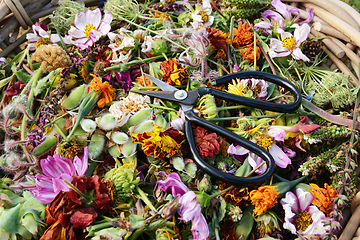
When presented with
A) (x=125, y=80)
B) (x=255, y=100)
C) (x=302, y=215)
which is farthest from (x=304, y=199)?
(x=125, y=80)

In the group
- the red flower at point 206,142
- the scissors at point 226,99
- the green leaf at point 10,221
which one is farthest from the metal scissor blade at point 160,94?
the green leaf at point 10,221

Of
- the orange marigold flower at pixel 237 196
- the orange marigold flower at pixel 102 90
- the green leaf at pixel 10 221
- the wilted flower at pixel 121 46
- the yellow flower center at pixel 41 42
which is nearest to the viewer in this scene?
the green leaf at pixel 10 221

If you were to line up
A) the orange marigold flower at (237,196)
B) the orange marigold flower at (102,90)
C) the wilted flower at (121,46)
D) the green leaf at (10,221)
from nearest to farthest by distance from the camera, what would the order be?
the green leaf at (10,221) < the orange marigold flower at (237,196) < the orange marigold flower at (102,90) < the wilted flower at (121,46)

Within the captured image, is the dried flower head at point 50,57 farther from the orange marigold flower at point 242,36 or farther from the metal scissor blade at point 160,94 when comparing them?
the orange marigold flower at point 242,36

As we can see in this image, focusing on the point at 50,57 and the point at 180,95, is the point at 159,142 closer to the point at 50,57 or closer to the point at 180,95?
the point at 180,95

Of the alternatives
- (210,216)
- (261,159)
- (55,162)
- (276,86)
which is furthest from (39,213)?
(276,86)

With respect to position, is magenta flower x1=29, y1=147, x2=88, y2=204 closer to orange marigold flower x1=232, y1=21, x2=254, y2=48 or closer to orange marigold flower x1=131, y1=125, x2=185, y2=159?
orange marigold flower x1=131, y1=125, x2=185, y2=159

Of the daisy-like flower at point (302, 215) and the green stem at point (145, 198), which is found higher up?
the green stem at point (145, 198)

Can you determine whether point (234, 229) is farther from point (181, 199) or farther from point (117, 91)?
point (117, 91)

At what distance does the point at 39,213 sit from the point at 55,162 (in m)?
0.13

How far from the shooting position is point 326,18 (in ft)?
3.36

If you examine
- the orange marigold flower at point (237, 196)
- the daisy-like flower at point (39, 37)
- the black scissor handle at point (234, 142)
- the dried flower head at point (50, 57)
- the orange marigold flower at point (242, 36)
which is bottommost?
the orange marigold flower at point (237, 196)

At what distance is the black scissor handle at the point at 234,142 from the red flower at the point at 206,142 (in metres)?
0.02

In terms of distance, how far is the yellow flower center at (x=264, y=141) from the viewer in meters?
0.80
